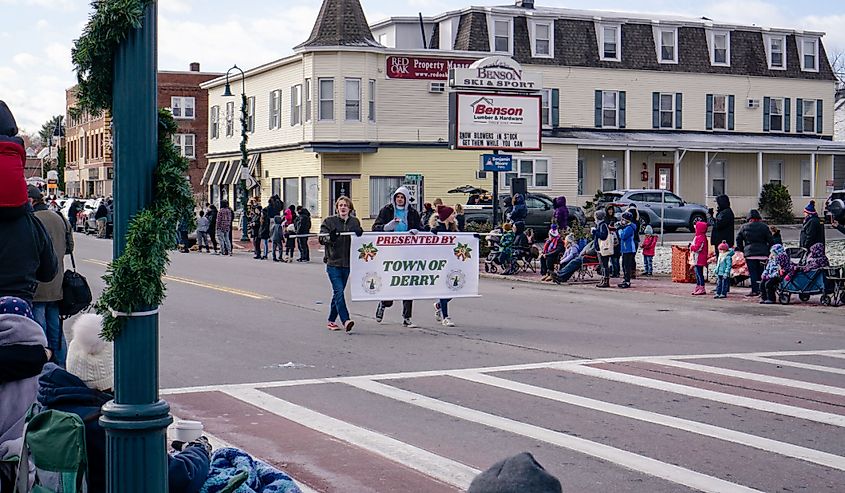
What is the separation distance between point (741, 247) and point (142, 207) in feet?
63.1

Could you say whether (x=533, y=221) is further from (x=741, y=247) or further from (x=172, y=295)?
(x=172, y=295)

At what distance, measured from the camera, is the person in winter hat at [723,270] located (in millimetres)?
21516


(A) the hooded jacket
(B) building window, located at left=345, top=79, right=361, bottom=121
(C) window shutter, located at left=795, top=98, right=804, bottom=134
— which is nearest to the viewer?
(A) the hooded jacket

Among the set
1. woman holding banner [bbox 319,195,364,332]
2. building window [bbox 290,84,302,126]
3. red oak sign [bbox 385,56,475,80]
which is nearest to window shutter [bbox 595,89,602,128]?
red oak sign [bbox 385,56,475,80]

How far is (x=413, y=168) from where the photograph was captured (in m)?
46.1

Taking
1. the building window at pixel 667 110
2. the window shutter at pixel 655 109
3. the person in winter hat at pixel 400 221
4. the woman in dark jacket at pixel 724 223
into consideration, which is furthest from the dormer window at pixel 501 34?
the person in winter hat at pixel 400 221

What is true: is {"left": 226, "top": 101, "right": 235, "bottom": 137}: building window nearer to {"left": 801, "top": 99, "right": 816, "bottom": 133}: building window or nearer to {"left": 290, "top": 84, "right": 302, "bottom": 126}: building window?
{"left": 290, "top": 84, "right": 302, "bottom": 126}: building window

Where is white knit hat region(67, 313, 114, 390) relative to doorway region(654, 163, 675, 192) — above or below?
below

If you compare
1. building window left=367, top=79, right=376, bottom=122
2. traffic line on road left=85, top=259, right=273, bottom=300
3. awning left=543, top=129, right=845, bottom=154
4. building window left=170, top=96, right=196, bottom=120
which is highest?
building window left=170, top=96, right=196, bottom=120

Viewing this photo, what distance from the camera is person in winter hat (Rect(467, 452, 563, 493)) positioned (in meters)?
2.79

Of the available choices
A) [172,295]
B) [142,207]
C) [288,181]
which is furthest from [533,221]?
[142,207]

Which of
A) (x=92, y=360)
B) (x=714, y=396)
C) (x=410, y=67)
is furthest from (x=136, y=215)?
(x=410, y=67)

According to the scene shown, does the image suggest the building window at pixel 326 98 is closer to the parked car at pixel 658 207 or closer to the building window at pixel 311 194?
the building window at pixel 311 194

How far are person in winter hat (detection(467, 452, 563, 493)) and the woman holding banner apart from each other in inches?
489
